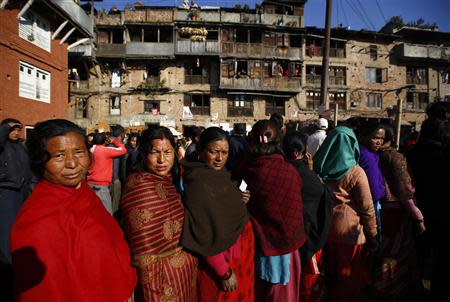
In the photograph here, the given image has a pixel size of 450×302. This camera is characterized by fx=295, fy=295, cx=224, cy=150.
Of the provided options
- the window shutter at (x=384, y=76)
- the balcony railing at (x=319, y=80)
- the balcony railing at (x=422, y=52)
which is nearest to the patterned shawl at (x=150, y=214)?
the balcony railing at (x=319, y=80)

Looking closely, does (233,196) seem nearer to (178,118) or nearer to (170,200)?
(170,200)

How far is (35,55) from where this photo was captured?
46.4 feet

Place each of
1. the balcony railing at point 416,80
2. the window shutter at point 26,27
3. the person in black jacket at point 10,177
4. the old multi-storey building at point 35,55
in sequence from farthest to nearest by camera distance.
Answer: the balcony railing at point 416,80
the window shutter at point 26,27
the old multi-storey building at point 35,55
the person in black jacket at point 10,177

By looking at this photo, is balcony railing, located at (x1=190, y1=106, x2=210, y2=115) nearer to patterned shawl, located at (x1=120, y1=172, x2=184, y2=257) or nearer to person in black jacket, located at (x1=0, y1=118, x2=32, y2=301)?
person in black jacket, located at (x1=0, y1=118, x2=32, y2=301)

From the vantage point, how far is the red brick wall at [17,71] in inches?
477

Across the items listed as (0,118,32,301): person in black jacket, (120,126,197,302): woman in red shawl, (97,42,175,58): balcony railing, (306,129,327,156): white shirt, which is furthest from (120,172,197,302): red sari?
(97,42,175,58): balcony railing

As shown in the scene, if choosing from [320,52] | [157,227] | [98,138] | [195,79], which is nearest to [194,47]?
[195,79]

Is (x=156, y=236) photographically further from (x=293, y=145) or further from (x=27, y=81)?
(x=27, y=81)

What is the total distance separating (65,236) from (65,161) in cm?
42

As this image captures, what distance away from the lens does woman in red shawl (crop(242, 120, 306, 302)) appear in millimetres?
2498

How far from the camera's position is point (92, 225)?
67.2 inches

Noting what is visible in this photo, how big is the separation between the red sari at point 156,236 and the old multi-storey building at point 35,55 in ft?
43.5

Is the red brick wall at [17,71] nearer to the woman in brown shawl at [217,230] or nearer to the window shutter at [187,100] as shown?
the window shutter at [187,100]

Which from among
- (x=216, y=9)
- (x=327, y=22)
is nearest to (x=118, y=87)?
(x=216, y=9)
